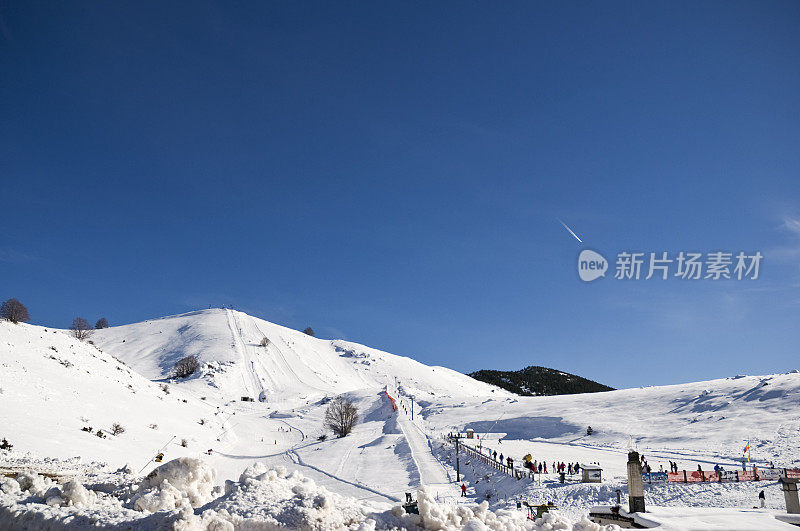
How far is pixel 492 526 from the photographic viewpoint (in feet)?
18.1

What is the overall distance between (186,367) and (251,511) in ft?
298

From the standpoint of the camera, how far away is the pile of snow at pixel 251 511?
5.42 meters

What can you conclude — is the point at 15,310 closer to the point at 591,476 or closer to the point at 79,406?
the point at 79,406

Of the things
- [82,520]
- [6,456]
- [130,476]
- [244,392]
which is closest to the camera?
[82,520]

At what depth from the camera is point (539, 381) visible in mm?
146625

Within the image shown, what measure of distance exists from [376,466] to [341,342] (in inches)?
4185

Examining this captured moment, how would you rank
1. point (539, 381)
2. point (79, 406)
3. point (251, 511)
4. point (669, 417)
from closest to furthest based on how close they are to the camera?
point (251, 511)
point (79, 406)
point (669, 417)
point (539, 381)

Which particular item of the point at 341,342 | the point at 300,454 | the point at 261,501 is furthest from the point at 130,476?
the point at 341,342

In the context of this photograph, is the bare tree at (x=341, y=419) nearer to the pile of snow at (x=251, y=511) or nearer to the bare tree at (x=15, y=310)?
the bare tree at (x=15, y=310)

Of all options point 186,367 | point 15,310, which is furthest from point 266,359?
point 15,310

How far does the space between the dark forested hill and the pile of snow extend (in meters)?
125

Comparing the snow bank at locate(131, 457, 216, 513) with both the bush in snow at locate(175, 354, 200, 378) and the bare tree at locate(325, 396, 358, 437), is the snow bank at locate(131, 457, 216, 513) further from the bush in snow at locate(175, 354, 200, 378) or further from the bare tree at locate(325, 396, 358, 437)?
the bush in snow at locate(175, 354, 200, 378)

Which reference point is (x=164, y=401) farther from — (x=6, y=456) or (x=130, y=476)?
(x=130, y=476)

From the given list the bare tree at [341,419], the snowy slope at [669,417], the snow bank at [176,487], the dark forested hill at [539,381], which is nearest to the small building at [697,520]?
the snow bank at [176,487]
